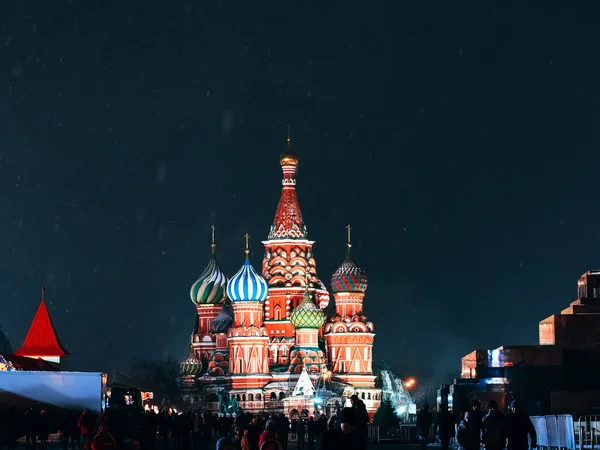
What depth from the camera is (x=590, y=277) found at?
2015 inches

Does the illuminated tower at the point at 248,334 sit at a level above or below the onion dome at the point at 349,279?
Result: below

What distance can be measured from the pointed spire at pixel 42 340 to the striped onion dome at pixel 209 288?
70.5 ft

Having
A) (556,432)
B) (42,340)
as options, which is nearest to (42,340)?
(42,340)

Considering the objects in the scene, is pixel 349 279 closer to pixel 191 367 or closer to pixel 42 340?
pixel 191 367

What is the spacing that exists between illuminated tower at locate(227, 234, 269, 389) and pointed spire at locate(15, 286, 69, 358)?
48.1 ft

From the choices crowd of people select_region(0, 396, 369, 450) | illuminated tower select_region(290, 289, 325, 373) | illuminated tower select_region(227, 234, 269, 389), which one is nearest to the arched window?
illuminated tower select_region(290, 289, 325, 373)

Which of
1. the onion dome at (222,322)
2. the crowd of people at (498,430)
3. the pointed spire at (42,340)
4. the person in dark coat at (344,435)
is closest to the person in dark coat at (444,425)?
the crowd of people at (498,430)

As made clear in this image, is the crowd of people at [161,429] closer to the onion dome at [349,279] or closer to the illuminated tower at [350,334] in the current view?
the illuminated tower at [350,334]

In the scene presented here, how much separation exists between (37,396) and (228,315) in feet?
223

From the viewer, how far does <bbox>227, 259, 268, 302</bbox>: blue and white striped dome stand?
98.8 m

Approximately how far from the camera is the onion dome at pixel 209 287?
107981 millimetres

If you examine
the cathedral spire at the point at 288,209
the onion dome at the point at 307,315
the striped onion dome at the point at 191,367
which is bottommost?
the striped onion dome at the point at 191,367

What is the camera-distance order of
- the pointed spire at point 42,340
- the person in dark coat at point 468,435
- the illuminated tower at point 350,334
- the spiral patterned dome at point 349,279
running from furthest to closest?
the spiral patterned dome at point 349,279 < the illuminated tower at point 350,334 < the pointed spire at point 42,340 < the person in dark coat at point 468,435

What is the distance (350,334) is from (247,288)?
25.8 ft
